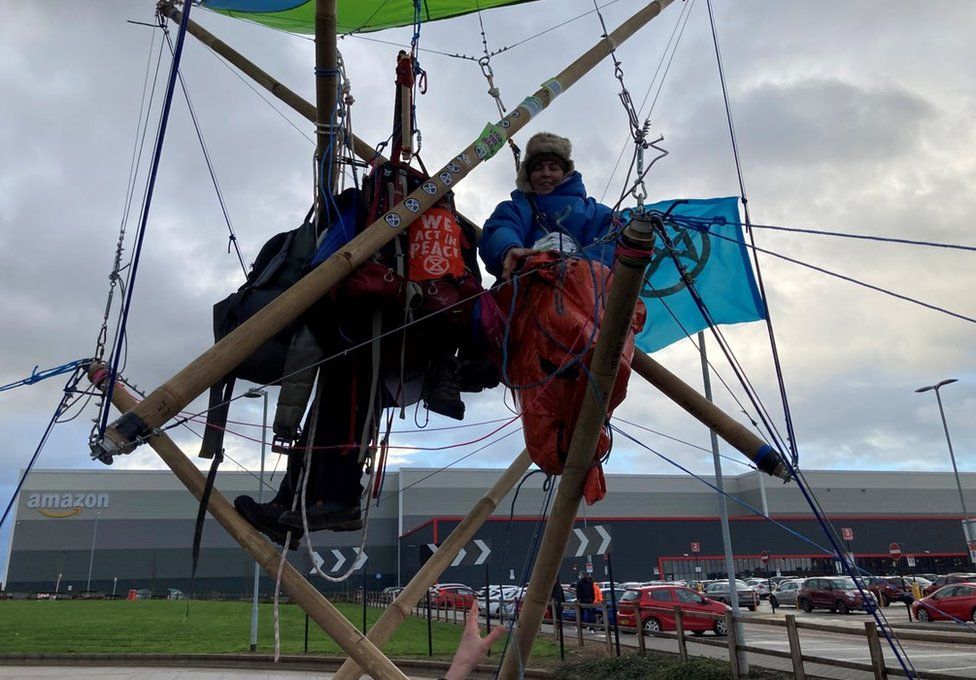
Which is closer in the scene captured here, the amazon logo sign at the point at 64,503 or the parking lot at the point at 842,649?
the parking lot at the point at 842,649

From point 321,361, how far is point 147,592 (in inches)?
2226

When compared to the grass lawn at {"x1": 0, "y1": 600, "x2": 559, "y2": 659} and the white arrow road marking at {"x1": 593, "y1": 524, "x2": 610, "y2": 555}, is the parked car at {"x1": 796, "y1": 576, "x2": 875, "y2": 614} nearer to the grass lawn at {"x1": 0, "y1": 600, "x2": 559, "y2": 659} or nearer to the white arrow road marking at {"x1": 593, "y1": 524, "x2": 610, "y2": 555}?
the grass lawn at {"x1": 0, "y1": 600, "x2": 559, "y2": 659}

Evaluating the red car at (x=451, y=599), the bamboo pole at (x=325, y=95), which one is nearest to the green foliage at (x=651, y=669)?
the bamboo pole at (x=325, y=95)

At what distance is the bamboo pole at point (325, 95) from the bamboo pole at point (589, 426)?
201cm

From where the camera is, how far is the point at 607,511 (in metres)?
58.9

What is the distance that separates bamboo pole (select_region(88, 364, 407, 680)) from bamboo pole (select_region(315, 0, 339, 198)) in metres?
1.51

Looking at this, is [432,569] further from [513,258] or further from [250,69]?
[250,69]

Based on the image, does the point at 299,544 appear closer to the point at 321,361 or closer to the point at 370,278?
the point at 321,361

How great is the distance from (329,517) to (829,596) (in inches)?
1164

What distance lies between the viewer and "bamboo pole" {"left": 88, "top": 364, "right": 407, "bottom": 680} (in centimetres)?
399

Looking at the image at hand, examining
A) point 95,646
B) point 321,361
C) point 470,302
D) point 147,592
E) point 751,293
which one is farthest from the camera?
point 147,592

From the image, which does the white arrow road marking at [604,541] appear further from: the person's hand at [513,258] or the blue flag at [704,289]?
the person's hand at [513,258]

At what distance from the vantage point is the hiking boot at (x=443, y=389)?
4.51 meters

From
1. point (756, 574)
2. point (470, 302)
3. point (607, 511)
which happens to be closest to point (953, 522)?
point (756, 574)
